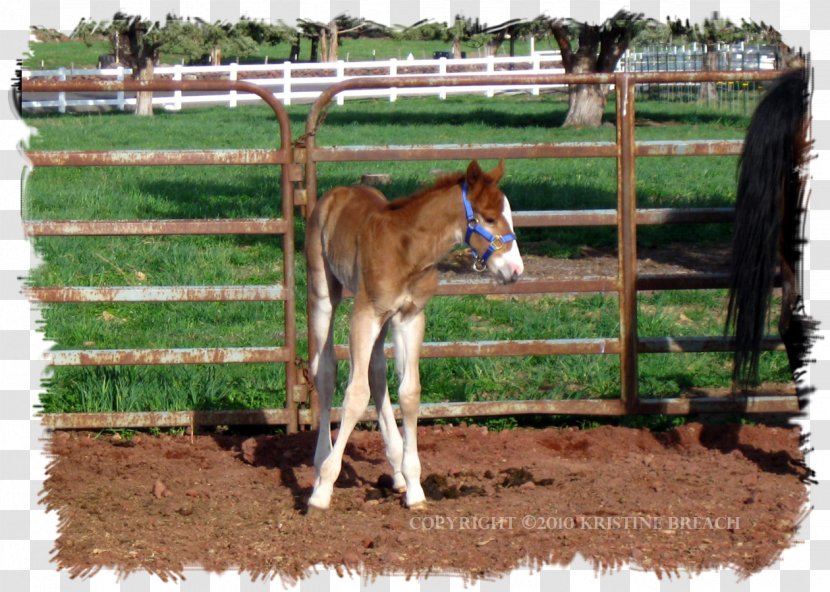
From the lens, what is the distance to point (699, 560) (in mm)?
4340

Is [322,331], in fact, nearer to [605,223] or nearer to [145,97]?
[605,223]

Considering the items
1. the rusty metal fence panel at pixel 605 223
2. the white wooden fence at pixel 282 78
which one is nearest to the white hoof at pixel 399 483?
the rusty metal fence panel at pixel 605 223

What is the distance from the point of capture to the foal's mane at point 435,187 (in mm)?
4812

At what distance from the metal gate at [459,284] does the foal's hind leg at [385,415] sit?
73 cm

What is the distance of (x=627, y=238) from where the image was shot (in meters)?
6.18

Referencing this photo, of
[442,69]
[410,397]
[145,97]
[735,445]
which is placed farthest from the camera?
[442,69]

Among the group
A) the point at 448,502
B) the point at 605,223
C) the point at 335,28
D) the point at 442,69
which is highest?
the point at 442,69

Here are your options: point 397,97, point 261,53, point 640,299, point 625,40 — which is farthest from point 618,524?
point 261,53

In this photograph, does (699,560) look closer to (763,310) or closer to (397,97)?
(763,310)

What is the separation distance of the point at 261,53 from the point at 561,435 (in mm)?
41161

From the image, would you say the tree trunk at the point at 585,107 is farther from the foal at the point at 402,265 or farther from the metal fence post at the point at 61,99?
the foal at the point at 402,265

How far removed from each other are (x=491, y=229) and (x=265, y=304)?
13.9 feet

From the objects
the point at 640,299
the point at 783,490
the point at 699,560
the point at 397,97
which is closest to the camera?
the point at 699,560

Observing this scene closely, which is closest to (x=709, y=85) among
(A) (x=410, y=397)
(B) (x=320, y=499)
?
(A) (x=410, y=397)
